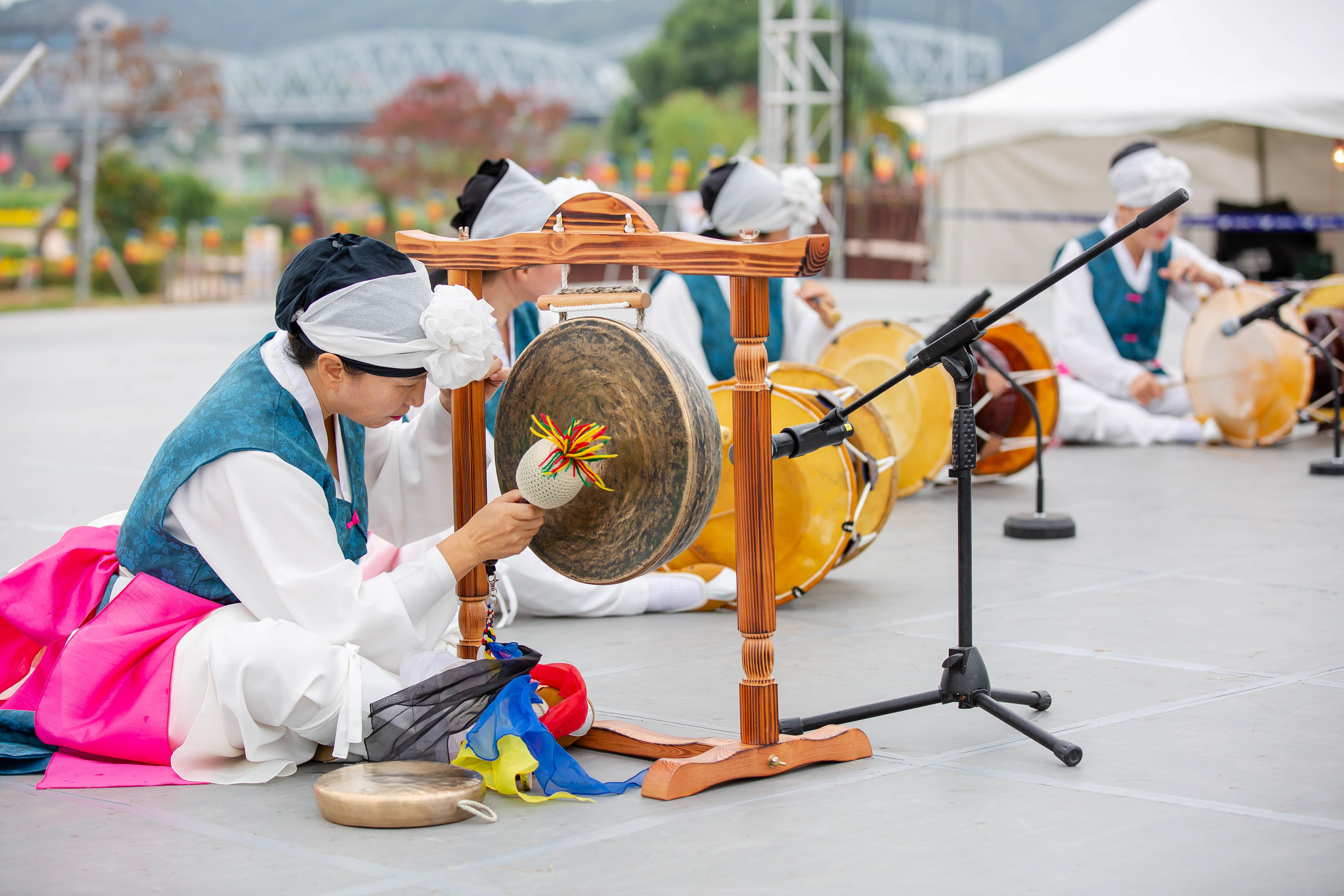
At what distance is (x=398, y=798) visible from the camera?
230 centimetres

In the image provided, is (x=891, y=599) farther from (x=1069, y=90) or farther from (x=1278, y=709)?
(x=1069, y=90)

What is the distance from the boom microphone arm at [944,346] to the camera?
244 cm

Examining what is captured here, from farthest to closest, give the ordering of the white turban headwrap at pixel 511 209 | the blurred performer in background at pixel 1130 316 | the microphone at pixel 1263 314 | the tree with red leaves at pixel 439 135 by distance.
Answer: the tree with red leaves at pixel 439 135 < the blurred performer in background at pixel 1130 316 < the microphone at pixel 1263 314 < the white turban headwrap at pixel 511 209

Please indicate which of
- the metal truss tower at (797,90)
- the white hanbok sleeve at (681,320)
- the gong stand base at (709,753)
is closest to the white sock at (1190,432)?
the white hanbok sleeve at (681,320)

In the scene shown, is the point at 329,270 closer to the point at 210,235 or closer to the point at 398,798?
the point at 398,798

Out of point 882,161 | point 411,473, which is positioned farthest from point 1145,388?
point 882,161

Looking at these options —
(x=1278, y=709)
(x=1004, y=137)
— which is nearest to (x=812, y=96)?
(x=1004, y=137)

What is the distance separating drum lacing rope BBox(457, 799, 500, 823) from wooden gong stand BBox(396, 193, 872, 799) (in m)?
0.28

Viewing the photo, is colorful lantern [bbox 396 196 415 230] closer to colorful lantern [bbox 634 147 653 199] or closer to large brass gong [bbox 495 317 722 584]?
colorful lantern [bbox 634 147 653 199]

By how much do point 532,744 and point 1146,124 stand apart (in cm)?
1161

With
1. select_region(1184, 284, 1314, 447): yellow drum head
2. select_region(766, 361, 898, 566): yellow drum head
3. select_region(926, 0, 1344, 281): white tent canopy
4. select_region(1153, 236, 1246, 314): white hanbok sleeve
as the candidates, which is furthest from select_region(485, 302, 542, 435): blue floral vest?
select_region(926, 0, 1344, 281): white tent canopy

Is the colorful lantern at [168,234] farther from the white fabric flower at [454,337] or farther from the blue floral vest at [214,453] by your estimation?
the white fabric flower at [454,337]

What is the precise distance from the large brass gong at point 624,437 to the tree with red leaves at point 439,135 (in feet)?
93.6

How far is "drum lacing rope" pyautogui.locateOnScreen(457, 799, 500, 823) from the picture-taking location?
2328mm
